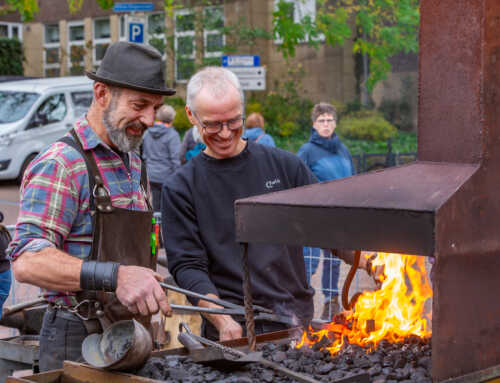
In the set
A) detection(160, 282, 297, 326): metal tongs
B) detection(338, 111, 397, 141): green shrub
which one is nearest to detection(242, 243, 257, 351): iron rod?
detection(160, 282, 297, 326): metal tongs

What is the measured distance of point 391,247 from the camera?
2.77 metres

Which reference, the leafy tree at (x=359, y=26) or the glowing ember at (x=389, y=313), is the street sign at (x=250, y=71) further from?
the glowing ember at (x=389, y=313)

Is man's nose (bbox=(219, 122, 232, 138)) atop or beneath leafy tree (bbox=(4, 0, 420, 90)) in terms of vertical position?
beneath

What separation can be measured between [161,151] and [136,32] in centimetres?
160

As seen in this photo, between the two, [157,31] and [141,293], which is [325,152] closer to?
[141,293]

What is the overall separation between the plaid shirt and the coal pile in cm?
49

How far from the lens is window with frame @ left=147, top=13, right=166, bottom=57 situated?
22.0m

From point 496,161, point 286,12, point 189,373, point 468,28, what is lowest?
point 189,373

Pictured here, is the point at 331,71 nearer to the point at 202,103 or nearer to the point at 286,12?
Result: the point at 286,12

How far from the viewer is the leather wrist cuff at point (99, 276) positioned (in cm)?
290

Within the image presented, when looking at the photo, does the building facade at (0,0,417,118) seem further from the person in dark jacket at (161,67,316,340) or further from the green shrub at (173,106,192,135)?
the person in dark jacket at (161,67,316,340)

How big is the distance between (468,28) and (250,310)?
1.34 meters

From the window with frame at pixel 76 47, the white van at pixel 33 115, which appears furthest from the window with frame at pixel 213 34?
the window with frame at pixel 76 47

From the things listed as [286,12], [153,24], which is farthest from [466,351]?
[153,24]
